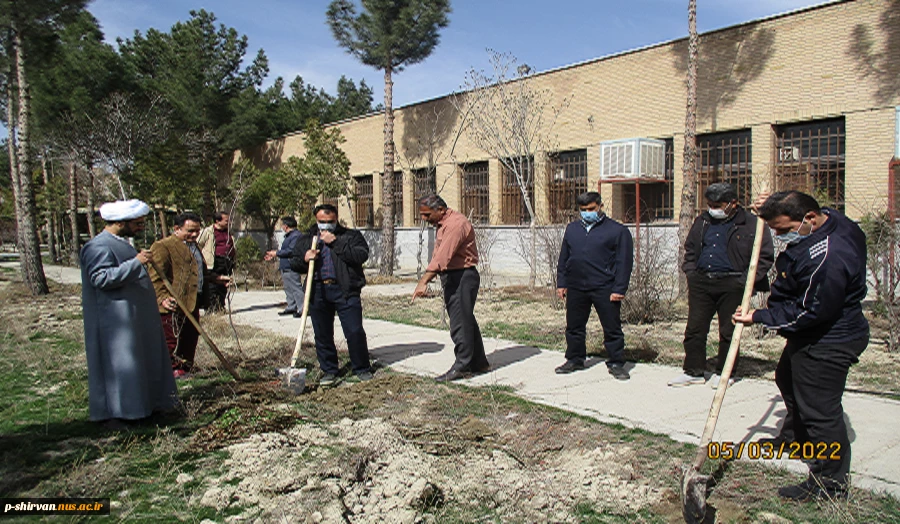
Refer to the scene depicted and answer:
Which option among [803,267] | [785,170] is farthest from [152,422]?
[785,170]

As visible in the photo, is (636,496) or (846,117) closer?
(636,496)

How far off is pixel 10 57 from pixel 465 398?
54.3ft

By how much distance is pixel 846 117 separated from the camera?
526 inches

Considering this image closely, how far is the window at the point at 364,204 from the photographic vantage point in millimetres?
27484

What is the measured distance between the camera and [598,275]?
6258 millimetres

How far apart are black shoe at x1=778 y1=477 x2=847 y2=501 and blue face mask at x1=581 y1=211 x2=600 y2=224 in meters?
3.29

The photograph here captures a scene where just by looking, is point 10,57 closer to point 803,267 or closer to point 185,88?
point 185,88

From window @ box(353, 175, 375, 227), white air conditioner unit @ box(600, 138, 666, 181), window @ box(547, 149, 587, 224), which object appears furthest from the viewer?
window @ box(353, 175, 375, 227)

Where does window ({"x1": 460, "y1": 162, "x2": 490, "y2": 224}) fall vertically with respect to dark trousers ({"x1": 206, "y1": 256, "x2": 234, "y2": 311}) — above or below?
above

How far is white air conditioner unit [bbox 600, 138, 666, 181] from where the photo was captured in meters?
15.5

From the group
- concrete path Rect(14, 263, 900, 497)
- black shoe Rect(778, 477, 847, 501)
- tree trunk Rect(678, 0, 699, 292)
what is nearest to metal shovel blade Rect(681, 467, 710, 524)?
black shoe Rect(778, 477, 847, 501)
